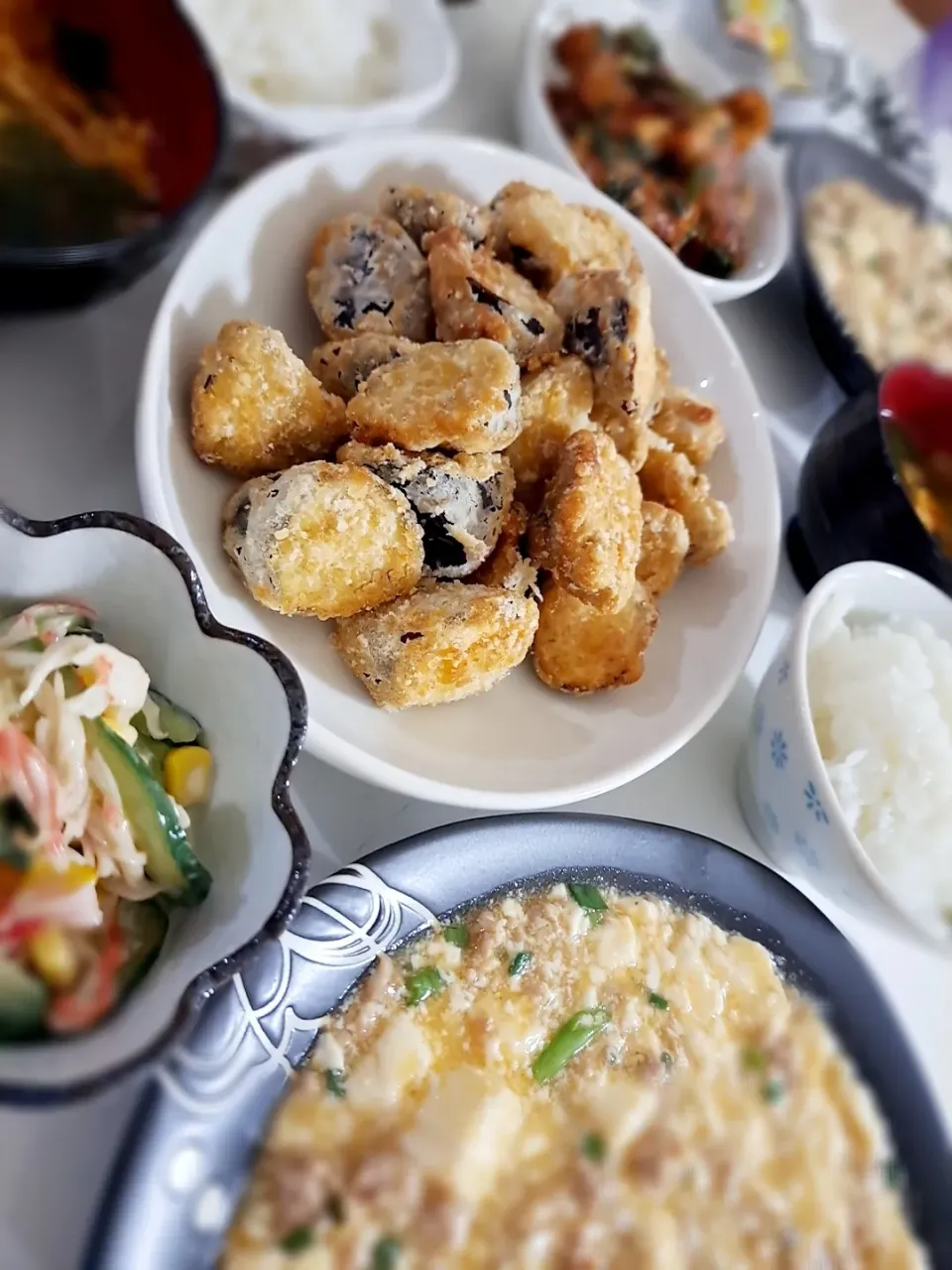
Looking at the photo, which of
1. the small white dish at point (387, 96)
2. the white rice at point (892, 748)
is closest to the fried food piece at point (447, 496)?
the white rice at point (892, 748)

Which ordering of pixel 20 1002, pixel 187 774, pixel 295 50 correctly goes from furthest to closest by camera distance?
pixel 295 50 → pixel 187 774 → pixel 20 1002

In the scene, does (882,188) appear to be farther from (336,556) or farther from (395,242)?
(336,556)

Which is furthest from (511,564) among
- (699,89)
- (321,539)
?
(699,89)

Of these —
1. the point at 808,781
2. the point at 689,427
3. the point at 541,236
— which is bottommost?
the point at 808,781

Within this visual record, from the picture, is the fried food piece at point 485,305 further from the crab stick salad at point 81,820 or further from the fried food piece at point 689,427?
the crab stick salad at point 81,820

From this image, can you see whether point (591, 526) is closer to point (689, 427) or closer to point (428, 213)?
point (689, 427)

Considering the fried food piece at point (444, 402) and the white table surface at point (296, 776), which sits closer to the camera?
the white table surface at point (296, 776)

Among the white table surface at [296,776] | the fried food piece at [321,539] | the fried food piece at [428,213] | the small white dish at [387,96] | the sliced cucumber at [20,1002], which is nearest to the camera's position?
the sliced cucumber at [20,1002]
